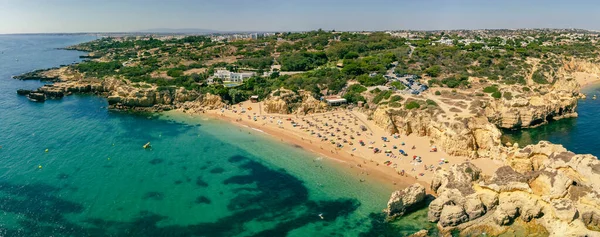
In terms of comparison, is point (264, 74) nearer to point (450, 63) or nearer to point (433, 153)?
point (450, 63)

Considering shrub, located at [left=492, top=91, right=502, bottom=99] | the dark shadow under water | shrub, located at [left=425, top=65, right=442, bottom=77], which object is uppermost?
shrub, located at [left=425, top=65, right=442, bottom=77]

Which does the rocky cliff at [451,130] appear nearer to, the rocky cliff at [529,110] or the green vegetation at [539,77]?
the rocky cliff at [529,110]

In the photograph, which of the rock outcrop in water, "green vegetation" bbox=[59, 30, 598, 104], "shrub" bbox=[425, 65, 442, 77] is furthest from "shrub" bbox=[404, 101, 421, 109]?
"shrub" bbox=[425, 65, 442, 77]

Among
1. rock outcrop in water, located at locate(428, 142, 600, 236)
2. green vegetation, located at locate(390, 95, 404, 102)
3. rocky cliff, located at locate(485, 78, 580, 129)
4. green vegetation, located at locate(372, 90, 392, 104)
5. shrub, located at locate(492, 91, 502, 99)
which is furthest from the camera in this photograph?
green vegetation, located at locate(372, 90, 392, 104)

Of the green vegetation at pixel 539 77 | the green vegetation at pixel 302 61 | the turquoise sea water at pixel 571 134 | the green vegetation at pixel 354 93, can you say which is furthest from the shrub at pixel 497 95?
→ the green vegetation at pixel 302 61

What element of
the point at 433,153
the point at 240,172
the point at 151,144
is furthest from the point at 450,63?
the point at 151,144

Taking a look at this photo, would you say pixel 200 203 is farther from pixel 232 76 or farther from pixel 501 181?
pixel 232 76

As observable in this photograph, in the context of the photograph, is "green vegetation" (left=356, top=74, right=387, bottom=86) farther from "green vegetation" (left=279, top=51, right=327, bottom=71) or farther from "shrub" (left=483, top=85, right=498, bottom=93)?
"green vegetation" (left=279, top=51, right=327, bottom=71)
